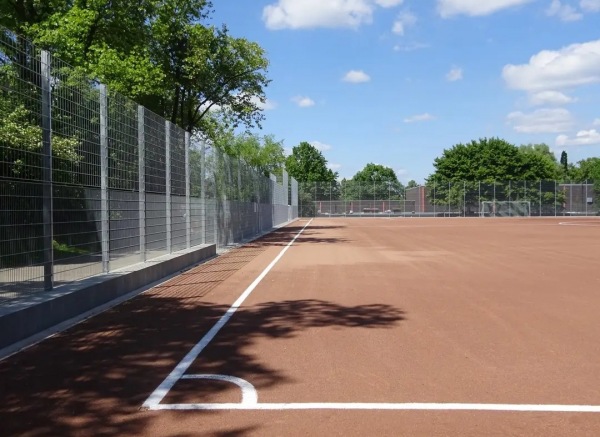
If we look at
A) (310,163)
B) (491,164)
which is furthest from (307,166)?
(491,164)

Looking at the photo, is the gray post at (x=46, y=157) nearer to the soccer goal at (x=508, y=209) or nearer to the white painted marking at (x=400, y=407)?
the white painted marking at (x=400, y=407)

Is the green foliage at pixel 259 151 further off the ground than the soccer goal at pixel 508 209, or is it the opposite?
the green foliage at pixel 259 151

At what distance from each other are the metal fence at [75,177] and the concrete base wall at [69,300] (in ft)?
0.90

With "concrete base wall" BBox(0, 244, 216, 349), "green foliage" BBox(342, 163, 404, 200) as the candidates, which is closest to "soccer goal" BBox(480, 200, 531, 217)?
"green foliage" BBox(342, 163, 404, 200)

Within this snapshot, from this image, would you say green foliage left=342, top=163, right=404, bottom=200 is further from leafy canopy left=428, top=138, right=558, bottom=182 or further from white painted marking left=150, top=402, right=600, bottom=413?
white painted marking left=150, top=402, right=600, bottom=413

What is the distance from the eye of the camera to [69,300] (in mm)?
9117

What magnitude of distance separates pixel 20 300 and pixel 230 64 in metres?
28.1

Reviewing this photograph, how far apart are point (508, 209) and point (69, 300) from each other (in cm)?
7606

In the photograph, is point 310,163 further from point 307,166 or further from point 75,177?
point 75,177

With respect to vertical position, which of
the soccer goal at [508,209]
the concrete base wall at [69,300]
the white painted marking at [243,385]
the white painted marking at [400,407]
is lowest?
the white painted marking at [400,407]

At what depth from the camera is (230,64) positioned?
34.7 metres

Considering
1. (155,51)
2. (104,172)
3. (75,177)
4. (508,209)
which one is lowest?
(508,209)

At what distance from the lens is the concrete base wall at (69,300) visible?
752cm

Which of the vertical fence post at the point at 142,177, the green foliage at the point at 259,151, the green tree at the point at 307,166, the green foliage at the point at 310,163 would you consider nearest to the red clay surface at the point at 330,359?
the vertical fence post at the point at 142,177
